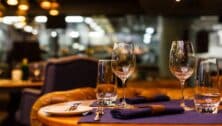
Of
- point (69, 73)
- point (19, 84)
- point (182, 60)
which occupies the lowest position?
point (19, 84)

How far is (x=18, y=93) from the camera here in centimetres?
625

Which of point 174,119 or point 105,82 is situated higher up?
point 105,82

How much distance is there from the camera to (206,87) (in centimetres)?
157

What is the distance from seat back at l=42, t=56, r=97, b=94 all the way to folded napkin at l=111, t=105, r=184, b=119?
2751 millimetres

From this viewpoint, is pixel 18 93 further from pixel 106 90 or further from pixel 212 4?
pixel 106 90

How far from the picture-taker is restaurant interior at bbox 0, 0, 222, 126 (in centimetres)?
897

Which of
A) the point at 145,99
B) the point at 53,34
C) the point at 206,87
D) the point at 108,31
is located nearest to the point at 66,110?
the point at 145,99

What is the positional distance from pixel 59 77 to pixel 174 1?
4440 millimetres

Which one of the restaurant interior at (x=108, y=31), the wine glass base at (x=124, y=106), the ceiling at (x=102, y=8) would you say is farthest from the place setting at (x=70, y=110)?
the ceiling at (x=102, y=8)

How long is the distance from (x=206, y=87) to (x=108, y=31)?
11.2 meters

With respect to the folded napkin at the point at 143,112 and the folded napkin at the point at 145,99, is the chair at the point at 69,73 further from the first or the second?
the folded napkin at the point at 143,112

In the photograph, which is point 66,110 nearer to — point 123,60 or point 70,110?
point 70,110

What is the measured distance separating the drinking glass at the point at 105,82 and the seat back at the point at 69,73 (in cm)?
254

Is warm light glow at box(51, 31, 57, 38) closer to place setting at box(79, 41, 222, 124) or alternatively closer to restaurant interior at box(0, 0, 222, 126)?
restaurant interior at box(0, 0, 222, 126)
